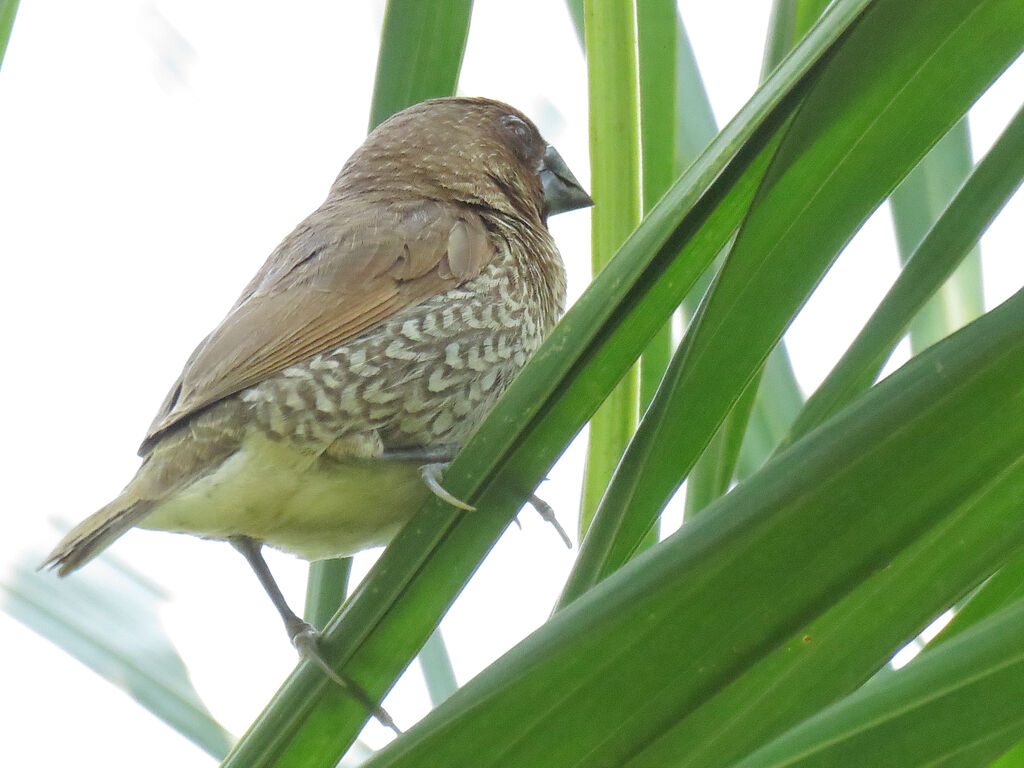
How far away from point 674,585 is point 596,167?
30.0 inches

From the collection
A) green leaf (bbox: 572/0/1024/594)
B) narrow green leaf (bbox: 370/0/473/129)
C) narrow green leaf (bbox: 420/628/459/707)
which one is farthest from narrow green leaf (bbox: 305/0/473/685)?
green leaf (bbox: 572/0/1024/594)

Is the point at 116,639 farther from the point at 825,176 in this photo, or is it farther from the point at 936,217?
the point at 936,217

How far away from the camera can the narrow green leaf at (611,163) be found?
1285mm

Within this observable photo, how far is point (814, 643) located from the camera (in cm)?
74

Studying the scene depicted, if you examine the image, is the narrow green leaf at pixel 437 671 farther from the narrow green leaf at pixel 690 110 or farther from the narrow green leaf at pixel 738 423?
the narrow green leaf at pixel 690 110

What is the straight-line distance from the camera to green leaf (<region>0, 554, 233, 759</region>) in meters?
1.54

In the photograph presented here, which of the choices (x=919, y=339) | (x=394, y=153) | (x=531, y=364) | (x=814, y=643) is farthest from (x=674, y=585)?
(x=394, y=153)

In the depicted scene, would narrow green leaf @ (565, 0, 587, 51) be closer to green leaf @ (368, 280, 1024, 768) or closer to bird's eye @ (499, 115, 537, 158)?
bird's eye @ (499, 115, 537, 158)

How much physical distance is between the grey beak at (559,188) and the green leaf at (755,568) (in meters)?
1.71

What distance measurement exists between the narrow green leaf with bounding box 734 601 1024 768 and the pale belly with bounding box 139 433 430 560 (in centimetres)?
105

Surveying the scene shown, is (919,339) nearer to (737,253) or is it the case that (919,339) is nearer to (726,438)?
(726,438)

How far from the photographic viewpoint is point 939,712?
69cm

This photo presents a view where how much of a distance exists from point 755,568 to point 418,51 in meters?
0.86

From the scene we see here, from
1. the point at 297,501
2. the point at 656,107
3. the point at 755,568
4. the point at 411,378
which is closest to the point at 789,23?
the point at 656,107
